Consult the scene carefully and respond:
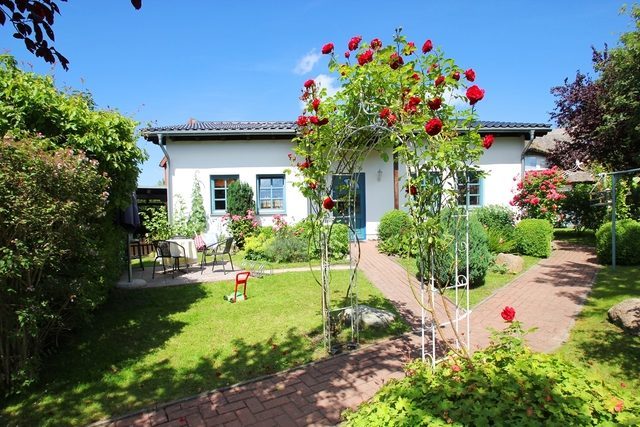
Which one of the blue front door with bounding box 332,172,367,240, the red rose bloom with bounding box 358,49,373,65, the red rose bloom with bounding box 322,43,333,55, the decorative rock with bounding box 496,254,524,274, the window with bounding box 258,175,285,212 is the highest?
the red rose bloom with bounding box 322,43,333,55

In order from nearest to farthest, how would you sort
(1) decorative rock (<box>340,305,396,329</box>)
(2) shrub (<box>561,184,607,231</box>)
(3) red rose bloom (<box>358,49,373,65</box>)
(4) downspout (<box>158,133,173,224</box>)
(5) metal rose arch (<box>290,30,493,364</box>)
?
(5) metal rose arch (<box>290,30,493,364</box>), (3) red rose bloom (<box>358,49,373,65</box>), (1) decorative rock (<box>340,305,396,329</box>), (4) downspout (<box>158,133,173,224</box>), (2) shrub (<box>561,184,607,231</box>)

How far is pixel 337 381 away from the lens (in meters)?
3.53

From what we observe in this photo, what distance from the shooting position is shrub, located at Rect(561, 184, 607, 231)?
42.4ft

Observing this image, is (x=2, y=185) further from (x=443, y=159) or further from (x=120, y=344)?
(x=443, y=159)

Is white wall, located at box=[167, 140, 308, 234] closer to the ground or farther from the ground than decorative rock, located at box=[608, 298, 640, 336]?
farther from the ground

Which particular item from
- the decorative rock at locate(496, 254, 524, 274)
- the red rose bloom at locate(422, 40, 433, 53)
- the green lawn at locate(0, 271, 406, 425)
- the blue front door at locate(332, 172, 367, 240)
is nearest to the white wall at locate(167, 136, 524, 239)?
the decorative rock at locate(496, 254, 524, 274)

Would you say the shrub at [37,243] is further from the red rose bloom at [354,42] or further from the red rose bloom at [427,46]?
the red rose bloom at [427,46]

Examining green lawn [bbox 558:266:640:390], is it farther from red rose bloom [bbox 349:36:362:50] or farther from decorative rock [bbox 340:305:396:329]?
red rose bloom [bbox 349:36:362:50]

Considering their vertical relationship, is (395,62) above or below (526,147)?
below

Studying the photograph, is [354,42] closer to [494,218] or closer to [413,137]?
[413,137]

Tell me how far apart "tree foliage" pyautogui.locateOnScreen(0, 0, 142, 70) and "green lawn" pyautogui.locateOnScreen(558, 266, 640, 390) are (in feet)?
16.6

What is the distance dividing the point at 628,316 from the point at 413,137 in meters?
4.07

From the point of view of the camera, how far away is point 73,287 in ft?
11.5

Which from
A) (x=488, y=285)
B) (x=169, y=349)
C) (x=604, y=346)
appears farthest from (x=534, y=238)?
(x=169, y=349)
